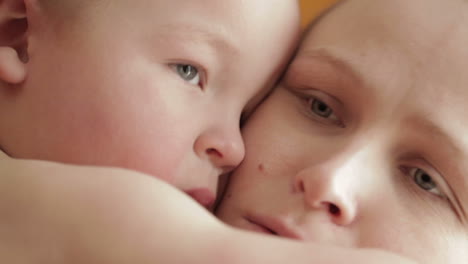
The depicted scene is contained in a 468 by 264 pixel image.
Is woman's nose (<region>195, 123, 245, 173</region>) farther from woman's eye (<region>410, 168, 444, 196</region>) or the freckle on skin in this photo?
woman's eye (<region>410, 168, 444, 196</region>)

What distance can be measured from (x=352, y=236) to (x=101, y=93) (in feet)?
1.09

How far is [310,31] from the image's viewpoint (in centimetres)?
89

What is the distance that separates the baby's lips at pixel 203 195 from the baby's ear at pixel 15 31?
25 cm

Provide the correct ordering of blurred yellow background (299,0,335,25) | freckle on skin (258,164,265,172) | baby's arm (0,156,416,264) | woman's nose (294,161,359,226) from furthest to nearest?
blurred yellow background (299,0,335,25) → freckle on skin (258,164,265,172) → woman's nose (294,161,359,226) → baby's arm (0,156,416,264)

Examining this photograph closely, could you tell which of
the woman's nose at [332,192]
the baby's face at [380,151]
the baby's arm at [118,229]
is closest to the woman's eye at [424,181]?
the baby's face at [380,151]

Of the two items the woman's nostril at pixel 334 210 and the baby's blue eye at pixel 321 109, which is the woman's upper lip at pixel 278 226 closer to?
the woman's nostril at pixel 334 210

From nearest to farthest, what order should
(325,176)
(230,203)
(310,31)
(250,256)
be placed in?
(250,256)
(325,176)
(230,203)
(310,31)

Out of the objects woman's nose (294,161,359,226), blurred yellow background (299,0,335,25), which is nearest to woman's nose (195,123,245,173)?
woman's nose (294,161,359,226)

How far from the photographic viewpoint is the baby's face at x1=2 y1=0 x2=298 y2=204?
65 centimetres

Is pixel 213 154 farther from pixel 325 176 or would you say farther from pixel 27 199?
pixel 27 199

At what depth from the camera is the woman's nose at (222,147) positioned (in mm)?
695

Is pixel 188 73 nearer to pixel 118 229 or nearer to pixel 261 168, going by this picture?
pixel 261 168

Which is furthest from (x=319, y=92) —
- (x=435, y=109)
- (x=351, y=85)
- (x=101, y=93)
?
(x=101, y=93)

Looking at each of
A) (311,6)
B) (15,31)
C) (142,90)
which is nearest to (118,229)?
(142,90)
